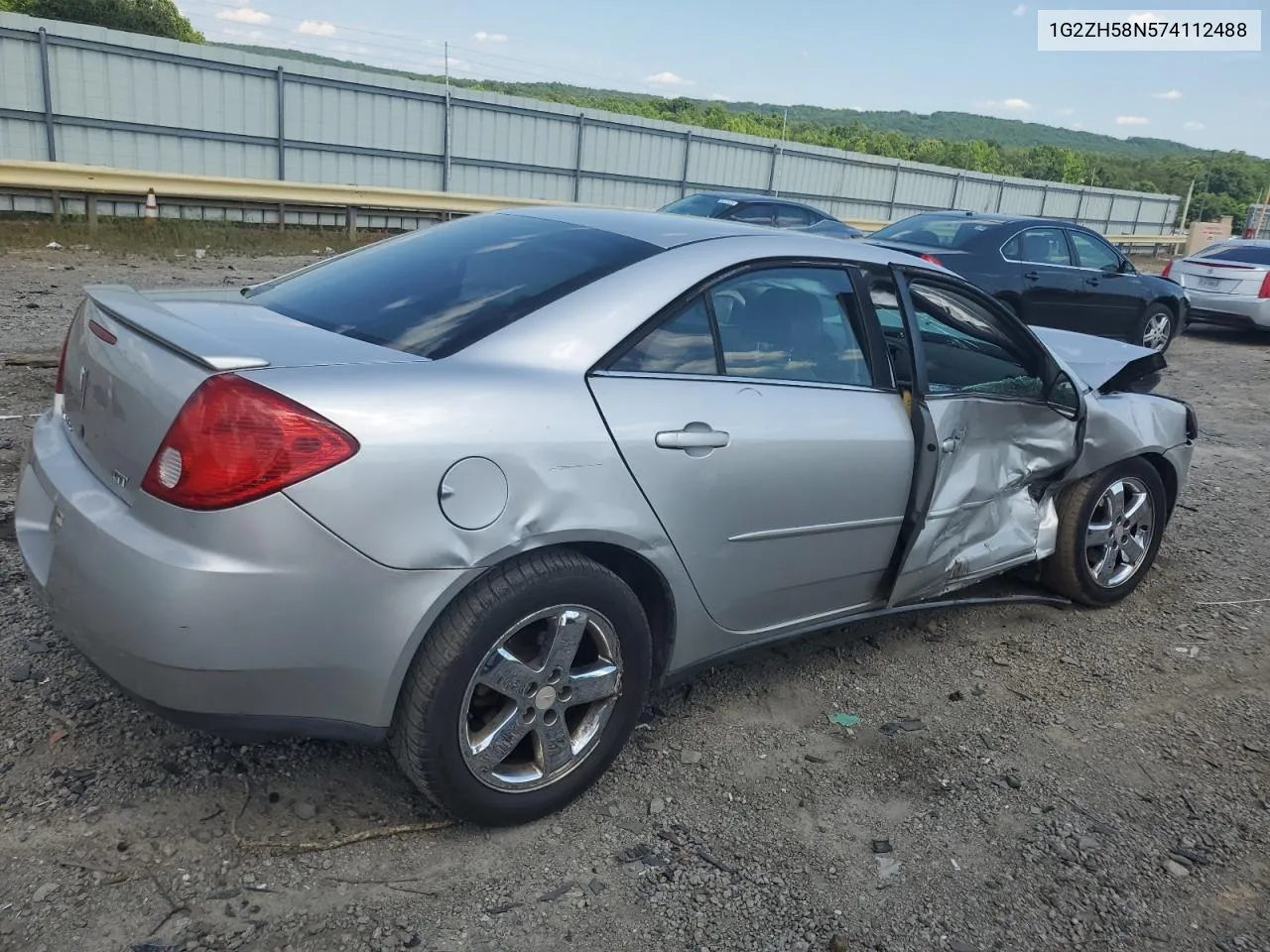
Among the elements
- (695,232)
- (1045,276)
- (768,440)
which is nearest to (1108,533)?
(768,440)

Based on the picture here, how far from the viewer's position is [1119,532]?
14.6ft

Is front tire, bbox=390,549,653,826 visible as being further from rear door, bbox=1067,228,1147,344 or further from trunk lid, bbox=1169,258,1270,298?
trunk lid, bbox=1169,258,1270,298

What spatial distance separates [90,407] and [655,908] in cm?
188

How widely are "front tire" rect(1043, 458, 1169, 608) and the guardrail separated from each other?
37.0ft

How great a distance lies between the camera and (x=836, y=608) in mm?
3389

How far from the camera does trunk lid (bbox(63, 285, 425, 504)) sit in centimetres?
225

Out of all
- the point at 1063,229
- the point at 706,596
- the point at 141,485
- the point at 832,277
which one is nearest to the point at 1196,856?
the point at 706,596

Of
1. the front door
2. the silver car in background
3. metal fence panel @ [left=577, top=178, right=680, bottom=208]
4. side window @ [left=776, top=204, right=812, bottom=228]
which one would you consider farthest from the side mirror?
metal fence panel @ [left=577, top=178, right=680, bottom=208]

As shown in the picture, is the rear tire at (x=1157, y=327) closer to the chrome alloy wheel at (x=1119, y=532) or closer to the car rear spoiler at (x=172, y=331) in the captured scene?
the chrome alloy wheel at (x=1119, y=532)

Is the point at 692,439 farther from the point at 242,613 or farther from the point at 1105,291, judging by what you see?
the point at 1105,291

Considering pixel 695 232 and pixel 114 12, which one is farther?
pixel 114 12

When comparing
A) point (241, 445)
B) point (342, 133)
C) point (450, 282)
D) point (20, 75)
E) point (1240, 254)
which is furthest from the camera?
point (342, 133)

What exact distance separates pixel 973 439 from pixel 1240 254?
12.8m

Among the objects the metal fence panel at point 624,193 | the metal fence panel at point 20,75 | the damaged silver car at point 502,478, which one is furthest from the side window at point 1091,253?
the metal fence panel at point 20,75
